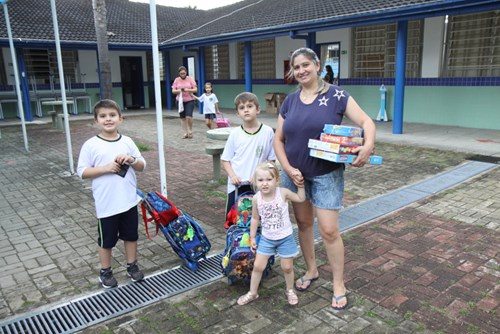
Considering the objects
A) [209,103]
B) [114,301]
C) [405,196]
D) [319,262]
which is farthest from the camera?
[209,103]

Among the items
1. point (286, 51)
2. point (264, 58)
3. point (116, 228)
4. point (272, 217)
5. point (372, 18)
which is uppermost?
point (372, 18)

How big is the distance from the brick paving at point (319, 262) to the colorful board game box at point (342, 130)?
1.24m

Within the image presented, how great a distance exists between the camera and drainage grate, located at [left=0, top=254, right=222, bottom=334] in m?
2.82

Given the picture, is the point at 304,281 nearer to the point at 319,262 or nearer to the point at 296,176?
the point at 319,262

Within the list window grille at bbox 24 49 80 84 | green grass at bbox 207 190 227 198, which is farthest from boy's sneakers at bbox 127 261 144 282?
window grille at bbox 24 49 80 84

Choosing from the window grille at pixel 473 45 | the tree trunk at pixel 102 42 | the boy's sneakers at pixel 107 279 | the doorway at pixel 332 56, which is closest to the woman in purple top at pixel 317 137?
the boy's sneakers at pixel 107 279

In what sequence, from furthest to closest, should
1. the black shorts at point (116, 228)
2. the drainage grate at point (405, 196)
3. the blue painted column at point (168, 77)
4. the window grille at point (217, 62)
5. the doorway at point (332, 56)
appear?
the window grille at point (217, 62)
the blue painted column at point (168, 77)
the doorway at point (332, 56)
the drainage grate at point (405, 196)
the black shorts at point (116, 228)

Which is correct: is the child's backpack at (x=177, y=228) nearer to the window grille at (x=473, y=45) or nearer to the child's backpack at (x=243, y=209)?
the child's backpack at (x=243, y=209)

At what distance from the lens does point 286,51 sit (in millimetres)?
15766

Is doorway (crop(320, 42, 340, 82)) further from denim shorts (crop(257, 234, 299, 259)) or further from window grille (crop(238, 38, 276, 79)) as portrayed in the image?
denim shorts (crop(257, 234, 299, 259))

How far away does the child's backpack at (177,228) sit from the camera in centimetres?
344

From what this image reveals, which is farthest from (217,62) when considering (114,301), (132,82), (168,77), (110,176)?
(114,301)

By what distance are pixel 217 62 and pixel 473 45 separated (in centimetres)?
1147

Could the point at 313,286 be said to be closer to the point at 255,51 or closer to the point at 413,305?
the point at 413,305
